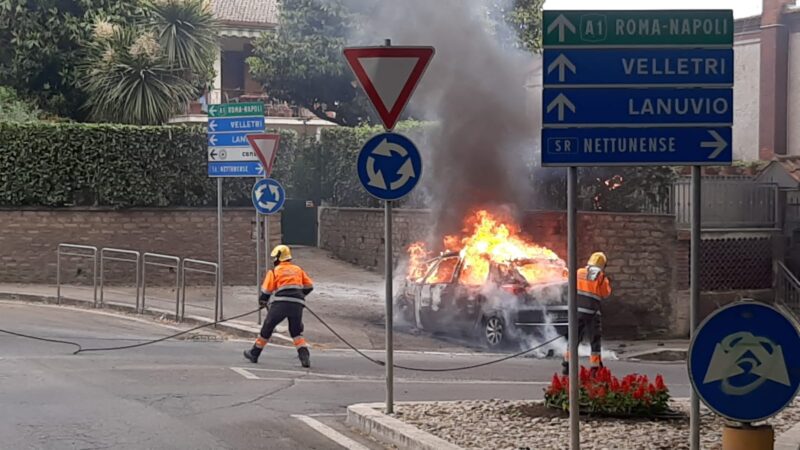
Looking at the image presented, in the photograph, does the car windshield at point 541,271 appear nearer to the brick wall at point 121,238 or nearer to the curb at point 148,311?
the curb at point 148,311

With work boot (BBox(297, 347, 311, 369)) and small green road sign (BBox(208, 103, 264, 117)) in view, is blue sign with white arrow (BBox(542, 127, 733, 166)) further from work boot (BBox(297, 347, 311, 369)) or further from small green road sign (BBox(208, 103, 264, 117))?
small green road sign (BBox(208, 103, 264, 117))

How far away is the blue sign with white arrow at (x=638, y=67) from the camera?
6547 mm

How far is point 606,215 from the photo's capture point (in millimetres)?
19125

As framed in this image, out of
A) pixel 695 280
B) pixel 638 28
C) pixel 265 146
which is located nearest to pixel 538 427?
pixel 695 280

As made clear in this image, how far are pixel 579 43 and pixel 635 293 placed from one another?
12.8 meters

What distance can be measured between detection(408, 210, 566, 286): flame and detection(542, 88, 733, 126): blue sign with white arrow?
9.73 metres

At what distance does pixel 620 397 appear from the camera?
29.9 ft

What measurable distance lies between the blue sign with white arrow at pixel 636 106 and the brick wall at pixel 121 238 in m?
16.7

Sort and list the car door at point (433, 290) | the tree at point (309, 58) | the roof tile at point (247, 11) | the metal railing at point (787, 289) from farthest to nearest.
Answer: the roof tile at point (247, 11), the tree at point (309, 58), the metal railing at point (787, 289), the car door at point (433, 290)

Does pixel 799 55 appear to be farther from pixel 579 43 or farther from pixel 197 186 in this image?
pixel 579 43

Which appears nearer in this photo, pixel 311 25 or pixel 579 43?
pixel 579 43

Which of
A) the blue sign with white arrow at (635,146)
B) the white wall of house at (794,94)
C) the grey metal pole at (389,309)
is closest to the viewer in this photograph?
the blue sign with white arrow at (635,146)

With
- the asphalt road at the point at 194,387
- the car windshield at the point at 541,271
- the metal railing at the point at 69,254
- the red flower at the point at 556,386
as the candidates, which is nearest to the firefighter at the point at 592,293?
the asphalt road at the point at 194,387

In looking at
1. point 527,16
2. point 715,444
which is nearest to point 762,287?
point 527,16
